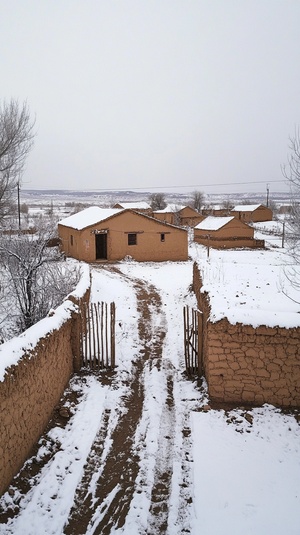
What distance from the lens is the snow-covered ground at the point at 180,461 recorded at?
4879 mm

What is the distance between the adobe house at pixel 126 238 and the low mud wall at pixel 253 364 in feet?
69.0

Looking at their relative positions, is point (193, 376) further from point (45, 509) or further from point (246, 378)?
point (45, 509)

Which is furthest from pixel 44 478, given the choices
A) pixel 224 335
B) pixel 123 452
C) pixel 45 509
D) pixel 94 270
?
pixel 94 270

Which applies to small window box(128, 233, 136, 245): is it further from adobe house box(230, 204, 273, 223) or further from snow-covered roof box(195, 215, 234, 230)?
adobe house box(230, 204, 273, 223)

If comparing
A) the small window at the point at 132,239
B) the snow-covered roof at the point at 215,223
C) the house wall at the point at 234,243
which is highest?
the snow-covered roof at the point at 215,223

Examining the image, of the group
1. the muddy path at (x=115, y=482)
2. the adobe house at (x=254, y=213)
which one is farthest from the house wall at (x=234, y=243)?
the muddy path at (x=115, y=482)

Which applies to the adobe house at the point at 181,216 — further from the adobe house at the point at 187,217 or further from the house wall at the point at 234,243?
the house wall at the point at 234,243

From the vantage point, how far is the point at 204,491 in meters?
5.40

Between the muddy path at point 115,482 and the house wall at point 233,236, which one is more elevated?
the house wall at point 233,236

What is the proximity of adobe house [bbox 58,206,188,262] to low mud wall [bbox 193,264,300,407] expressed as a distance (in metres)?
21.0

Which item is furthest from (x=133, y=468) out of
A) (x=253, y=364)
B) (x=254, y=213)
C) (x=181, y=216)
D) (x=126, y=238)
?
(x=254, y=213)

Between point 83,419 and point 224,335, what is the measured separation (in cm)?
347

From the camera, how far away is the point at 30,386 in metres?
6.13

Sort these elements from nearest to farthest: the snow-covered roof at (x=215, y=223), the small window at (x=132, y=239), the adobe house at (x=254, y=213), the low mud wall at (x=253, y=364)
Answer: the low mud wall at (x=253, y=364)
the small window at (x=132, y=239)
the snow-covered roof at (x=215, y=223)
the adobe house at (x=254, y=213)
